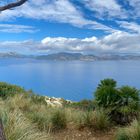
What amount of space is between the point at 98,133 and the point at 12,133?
10.1ft

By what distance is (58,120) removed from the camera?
7.68 meters

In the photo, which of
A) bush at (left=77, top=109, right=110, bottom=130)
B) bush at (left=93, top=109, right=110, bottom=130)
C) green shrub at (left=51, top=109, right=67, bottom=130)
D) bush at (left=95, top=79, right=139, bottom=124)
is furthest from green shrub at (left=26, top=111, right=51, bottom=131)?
bush at (left=95, top=79, right=139, bottom=124)

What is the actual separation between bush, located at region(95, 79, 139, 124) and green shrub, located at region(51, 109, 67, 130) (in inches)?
42.8

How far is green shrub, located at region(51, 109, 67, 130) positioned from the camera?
7.58 m

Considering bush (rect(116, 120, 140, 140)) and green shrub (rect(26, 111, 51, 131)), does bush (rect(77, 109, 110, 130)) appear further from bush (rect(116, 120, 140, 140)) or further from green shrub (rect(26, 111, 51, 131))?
bush (rect(116, 120, 140, 140))

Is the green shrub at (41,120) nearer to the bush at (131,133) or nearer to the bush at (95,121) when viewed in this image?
the bush at (95,121)

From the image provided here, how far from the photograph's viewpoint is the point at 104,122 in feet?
24.6

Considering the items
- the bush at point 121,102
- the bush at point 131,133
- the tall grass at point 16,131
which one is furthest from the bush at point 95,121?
the tall grass at point 16,131

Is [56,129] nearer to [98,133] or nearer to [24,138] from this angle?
[98,133]

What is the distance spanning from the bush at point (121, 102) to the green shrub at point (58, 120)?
109 centimetres

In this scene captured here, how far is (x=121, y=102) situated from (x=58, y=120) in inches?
61.9

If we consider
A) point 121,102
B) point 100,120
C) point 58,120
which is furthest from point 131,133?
point 58,120

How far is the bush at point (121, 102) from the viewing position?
7.61 m

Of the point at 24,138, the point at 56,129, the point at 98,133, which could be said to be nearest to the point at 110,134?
the point at 98,133
